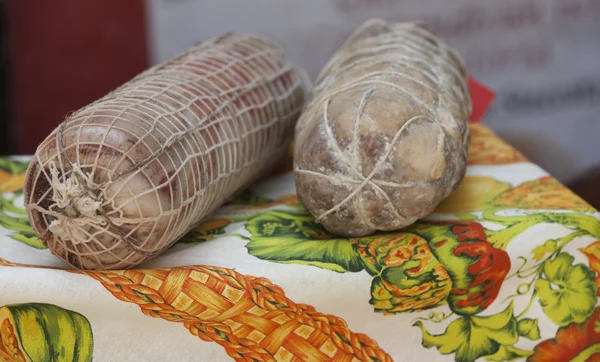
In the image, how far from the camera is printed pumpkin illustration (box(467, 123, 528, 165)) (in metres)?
1.29

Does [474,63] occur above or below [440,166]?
below

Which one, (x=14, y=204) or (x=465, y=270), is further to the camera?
(x=14, y=204)

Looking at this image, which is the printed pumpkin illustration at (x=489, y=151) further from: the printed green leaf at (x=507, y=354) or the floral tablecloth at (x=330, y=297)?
the printed green leaf at (x=507, y=354)

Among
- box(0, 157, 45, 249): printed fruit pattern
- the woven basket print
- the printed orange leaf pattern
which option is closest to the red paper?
the printed orange leaf pattern

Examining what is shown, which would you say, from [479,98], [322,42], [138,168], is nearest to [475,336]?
[138,168]

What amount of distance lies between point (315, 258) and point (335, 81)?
0.33m

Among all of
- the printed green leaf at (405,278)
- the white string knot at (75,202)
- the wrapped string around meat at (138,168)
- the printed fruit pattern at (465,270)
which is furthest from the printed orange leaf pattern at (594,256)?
the white string knot at (75,202)

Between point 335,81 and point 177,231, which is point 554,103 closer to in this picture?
point 335,81

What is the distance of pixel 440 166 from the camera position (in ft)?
3.05

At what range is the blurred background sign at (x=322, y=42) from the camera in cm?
208

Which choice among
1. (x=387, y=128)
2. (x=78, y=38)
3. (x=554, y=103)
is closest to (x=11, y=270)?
(x=387, y=128)

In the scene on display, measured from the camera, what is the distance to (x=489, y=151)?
135 cm

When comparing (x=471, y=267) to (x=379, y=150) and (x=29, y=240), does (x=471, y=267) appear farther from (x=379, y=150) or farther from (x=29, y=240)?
(x=29, y=240)

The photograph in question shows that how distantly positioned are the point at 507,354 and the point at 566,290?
0.40ft
